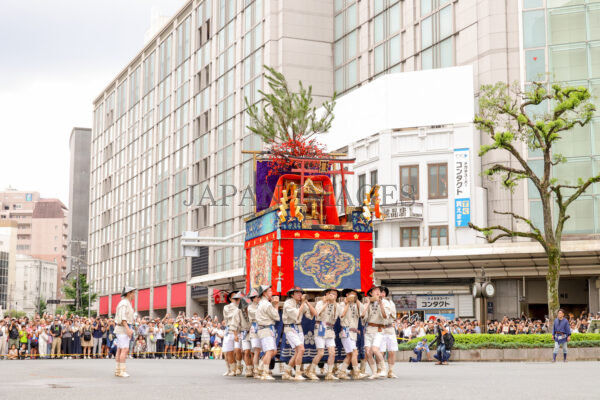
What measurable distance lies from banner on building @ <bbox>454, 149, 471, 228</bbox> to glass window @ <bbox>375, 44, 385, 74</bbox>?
525 inches

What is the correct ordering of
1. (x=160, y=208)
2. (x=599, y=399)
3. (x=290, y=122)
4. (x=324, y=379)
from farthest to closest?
(x=160, y=208) < (x=290, y=122) < (x=324, y=379) < (x=599, y=399)

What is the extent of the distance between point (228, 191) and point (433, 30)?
24.3 metres

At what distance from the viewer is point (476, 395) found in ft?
41.9

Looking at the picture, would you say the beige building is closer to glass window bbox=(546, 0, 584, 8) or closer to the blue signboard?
the blue signboard

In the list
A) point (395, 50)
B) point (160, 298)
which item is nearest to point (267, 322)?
point (395, 50)

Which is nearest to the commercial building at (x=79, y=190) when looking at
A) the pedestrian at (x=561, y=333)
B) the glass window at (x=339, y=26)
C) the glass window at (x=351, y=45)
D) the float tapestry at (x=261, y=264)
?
the glass window at (x=339, y=26)

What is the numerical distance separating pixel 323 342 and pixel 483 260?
26541 mm

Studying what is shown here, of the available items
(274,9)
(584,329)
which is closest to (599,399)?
(584,329)

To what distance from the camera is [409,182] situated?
44.6 metres

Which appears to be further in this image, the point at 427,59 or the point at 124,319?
the point at 427,59

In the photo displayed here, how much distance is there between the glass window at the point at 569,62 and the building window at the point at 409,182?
9071 mm

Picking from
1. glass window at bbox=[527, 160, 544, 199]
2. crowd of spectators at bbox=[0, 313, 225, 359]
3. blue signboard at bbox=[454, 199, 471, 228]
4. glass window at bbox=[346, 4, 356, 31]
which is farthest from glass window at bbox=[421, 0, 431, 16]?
crowd of spectators at bbox=[0, 313, 225, 359]

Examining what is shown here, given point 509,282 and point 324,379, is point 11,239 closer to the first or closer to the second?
point 509,282

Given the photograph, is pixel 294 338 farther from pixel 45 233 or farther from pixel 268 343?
pixel 45 233
